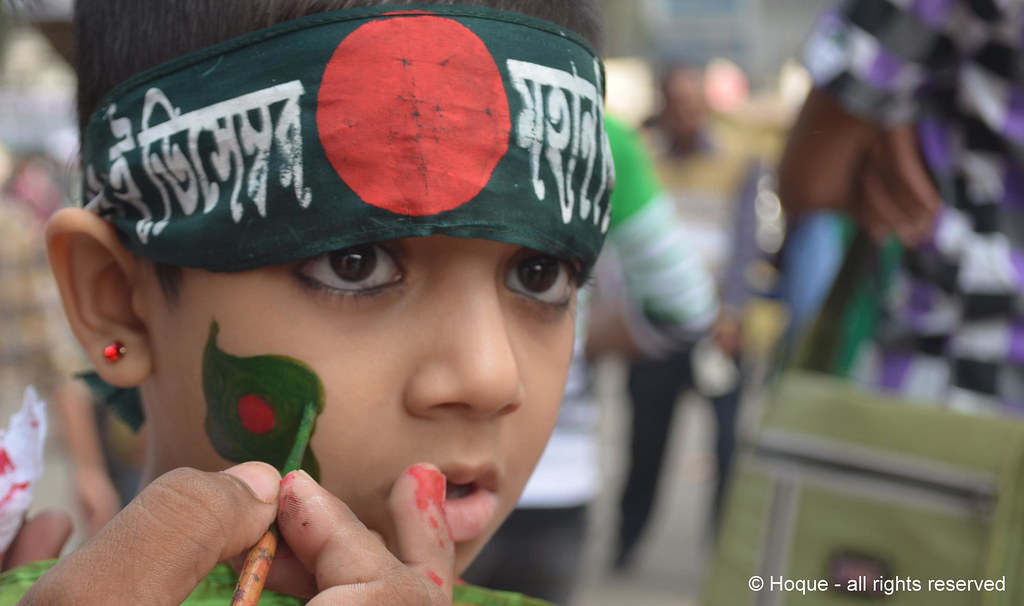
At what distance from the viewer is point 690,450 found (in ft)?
24.9

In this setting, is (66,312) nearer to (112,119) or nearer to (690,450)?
(112,119)

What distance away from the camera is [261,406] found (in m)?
1.14

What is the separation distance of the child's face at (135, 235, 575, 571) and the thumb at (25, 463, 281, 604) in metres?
0.22

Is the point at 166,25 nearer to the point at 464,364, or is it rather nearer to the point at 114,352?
the point at 114,352

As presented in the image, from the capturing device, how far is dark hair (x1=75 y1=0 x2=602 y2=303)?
1.13 meters

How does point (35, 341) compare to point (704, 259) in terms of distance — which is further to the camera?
point (704, 259)

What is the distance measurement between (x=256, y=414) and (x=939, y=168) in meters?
1.44

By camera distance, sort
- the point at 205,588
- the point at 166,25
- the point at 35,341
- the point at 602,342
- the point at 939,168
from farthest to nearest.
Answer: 1. the point at 35,341
2. the point at 602,342
3. the point at 939,168
4. the point at 166,25
5. the point at 205,588

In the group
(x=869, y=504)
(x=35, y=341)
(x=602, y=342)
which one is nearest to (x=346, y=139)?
(x=869, y=504)

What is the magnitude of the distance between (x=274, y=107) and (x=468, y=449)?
44cm

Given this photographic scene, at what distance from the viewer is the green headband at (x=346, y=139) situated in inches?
42.4

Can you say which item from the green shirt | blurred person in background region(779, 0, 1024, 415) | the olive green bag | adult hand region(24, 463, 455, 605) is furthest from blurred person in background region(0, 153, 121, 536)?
adult hand region(24, 463, 455, 605)

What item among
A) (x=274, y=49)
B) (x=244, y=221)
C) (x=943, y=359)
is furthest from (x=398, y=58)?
(x=943, y=359)

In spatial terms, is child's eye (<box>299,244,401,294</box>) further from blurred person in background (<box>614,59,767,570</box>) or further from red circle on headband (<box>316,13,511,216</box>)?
blurred person in background (<box>614,59,767,570</box>)
